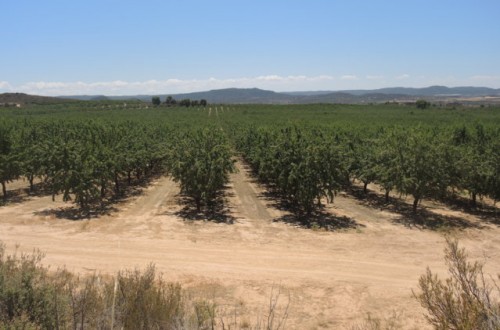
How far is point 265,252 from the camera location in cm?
1939

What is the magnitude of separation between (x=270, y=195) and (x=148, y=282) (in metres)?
24.7

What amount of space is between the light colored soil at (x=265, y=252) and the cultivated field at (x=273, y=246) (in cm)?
6

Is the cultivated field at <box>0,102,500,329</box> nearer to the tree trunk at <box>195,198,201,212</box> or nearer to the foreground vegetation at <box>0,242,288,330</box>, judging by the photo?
the tree trunk at <box>195,198,201,212</box>

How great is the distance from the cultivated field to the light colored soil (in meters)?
0.06

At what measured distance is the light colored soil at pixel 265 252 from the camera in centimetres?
1418

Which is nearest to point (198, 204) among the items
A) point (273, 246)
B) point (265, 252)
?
point (273, 246)

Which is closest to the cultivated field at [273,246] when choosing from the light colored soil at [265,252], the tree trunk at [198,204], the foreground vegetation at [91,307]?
the light colored soil at [265,252]

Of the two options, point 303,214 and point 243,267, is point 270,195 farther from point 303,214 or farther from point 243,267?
point 243,267

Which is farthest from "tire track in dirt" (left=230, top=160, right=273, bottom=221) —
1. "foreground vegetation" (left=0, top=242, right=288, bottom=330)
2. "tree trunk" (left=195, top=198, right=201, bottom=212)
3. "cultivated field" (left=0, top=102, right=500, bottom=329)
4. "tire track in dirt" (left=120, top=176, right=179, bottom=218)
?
"foreground vegetation" (left=0, top=242, right=288, bottom=330)

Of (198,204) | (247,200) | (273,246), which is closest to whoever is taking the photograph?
(273,246)

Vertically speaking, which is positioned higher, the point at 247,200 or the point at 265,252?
the point at 265,252

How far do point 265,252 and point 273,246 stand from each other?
1115mm

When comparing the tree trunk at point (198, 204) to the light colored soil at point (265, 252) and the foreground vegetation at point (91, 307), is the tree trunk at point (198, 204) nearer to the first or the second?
the light colored soil at point (265, 252)

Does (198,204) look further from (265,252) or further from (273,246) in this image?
(265,252)
